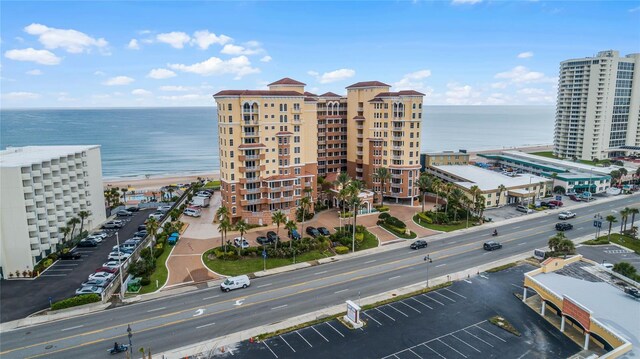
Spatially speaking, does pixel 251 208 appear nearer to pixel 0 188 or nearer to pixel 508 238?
pixel 0 188

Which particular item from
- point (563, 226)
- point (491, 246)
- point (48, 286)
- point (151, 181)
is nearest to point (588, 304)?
point (491, 246)

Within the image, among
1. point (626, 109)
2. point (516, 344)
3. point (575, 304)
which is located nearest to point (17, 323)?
point (516, 344)

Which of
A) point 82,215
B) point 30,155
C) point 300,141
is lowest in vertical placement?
point 82,215

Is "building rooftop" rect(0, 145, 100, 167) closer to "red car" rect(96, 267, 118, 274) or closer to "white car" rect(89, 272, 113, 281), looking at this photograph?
"red car" rect(96, 267, 118, 274)

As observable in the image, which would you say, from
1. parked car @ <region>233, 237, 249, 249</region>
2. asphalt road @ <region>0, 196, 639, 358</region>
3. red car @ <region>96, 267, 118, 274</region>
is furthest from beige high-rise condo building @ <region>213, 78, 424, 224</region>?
red car @ <region>96, 267, 118, 274</region>

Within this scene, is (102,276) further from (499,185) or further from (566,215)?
(566,215)

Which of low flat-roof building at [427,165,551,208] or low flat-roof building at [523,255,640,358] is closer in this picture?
low flat-roof building at [523,255,640,358]

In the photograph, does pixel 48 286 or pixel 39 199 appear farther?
pixel 39 199
